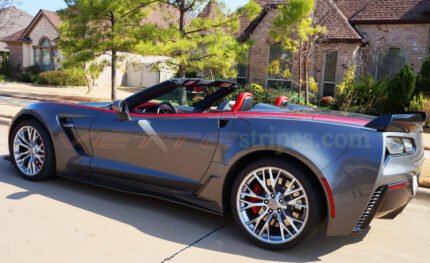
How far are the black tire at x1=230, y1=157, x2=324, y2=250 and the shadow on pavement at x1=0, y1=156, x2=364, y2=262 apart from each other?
87mm

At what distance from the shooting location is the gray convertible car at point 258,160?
2.99 metres

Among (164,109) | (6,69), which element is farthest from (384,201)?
(6,69)

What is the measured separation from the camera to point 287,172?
317 centimetres

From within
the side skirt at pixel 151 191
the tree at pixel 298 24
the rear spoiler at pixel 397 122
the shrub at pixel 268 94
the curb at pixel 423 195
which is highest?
the tree at pixel 298 24

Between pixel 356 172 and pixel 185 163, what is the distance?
1.48m

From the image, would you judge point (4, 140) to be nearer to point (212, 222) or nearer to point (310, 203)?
point (212, 222)

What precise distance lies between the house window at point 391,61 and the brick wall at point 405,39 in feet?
0.69

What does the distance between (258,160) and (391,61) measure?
1510cm

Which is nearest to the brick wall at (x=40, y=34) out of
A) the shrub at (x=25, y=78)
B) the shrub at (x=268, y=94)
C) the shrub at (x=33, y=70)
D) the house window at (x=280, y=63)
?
the shrub at (x=33, y=70)

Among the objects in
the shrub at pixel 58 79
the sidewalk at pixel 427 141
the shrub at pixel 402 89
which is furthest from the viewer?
the shrub at pixel 58 79

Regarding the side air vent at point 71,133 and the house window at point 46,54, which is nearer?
the side air vent at point 71,133

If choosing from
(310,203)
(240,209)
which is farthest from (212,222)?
(310,203)

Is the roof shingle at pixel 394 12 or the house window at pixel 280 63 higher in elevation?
the roof shingle at pixel 394 12

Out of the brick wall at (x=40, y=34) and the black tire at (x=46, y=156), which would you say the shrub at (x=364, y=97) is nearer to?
the black tire at (x=46, y=156)
